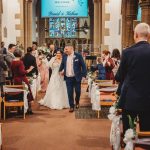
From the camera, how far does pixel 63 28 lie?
2689 centimetres

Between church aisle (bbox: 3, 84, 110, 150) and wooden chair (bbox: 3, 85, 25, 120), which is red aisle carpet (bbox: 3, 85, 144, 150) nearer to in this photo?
church aisle (bbox: 3, 84, 110, 150)

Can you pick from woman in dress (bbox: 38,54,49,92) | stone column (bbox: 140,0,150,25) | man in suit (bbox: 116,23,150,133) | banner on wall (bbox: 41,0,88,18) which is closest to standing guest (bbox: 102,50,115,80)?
stone column (bbox: 140,0,150,25)

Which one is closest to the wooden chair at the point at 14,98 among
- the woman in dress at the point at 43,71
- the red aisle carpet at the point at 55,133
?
the red aisle carpet at the point at 55,133

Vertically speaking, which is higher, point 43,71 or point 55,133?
point 43,71

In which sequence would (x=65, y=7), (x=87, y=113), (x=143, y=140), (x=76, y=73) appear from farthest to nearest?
1. (x=65, y=7)
2. (x=76, y=73)
3. (x=87, y=113)
4. (x=143, y=140)

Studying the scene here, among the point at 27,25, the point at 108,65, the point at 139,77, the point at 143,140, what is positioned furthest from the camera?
the point at 27,25

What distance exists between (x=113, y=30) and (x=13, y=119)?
8.46 m

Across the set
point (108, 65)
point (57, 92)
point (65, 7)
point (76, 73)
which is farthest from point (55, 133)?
point (65, 7)

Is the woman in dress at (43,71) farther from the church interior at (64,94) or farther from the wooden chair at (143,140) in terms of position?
the wooden chair at (143,140)

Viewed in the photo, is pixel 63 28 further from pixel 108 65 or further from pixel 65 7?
pixel 108 65

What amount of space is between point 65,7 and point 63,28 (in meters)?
5.89

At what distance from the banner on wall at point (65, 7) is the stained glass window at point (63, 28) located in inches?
228

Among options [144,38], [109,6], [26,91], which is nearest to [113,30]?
[109,6]

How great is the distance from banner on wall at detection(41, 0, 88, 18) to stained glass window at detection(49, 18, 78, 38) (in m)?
5.79
